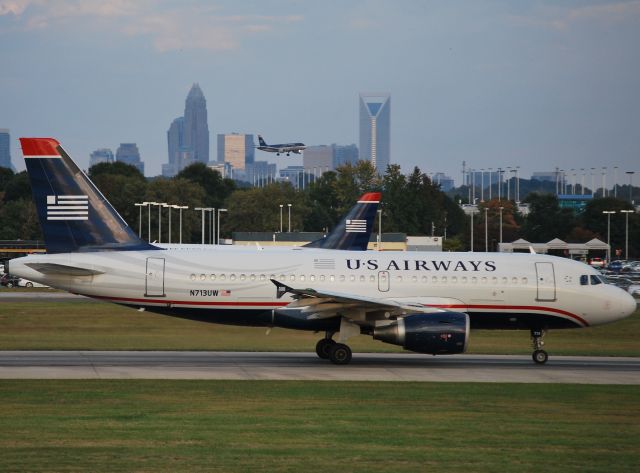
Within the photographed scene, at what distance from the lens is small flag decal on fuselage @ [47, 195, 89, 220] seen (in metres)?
31.0

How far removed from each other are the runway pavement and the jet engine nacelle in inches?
26.8

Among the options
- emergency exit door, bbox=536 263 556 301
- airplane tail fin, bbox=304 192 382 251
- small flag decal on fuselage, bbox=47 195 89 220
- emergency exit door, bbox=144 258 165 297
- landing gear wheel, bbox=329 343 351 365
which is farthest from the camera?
airplane tail fin, bbox=304 192 382 251

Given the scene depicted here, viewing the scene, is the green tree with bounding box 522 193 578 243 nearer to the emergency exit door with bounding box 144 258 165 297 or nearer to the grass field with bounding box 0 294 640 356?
the grass field with bounding box 0 294 640 356

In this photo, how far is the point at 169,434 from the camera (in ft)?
60.8

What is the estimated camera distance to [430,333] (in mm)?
29062

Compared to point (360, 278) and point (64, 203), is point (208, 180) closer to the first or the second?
point (64, 203)

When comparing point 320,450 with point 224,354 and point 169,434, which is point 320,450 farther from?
point 224,354

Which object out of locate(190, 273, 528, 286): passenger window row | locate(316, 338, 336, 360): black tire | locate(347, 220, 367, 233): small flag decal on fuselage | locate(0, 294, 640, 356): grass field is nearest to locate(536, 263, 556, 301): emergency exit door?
locate(190, 273, 528, 286): passenger window row

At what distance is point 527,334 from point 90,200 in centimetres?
1971

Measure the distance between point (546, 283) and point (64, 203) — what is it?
13928 mm

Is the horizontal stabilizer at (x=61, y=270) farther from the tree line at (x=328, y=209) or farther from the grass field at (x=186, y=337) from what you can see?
the tree line at (x=328, y=209)

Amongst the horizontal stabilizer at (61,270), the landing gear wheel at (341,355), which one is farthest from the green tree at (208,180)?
the landing gear wheel at (341,355)

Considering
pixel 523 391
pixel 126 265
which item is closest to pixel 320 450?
pixel 523 391

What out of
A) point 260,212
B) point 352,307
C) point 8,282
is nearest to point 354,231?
point 352,307
